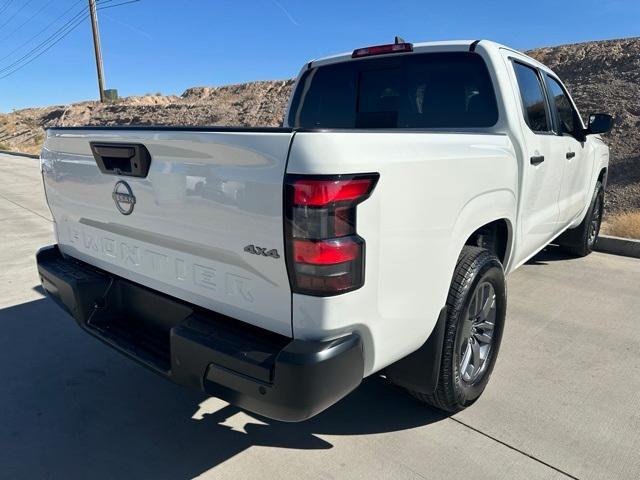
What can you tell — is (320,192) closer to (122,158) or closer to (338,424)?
(122,158)

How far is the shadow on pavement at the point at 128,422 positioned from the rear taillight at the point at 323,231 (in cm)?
119

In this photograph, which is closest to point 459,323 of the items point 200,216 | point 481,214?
point 481,214

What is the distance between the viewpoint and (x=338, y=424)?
8.87 ft

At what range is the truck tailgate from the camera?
179 centimetres

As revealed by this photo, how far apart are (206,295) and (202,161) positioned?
552 mm

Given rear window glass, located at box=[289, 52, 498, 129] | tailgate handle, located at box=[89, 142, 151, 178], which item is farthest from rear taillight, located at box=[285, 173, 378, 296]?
rear window glass, located at box=[289, 52, 498, 129]

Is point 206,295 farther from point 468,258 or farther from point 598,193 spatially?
point 598,193

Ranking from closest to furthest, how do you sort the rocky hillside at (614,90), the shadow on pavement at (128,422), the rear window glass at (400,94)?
1. the shadow on pavement at (128,422)
2. the rear window glass at (400,94)
3. the rocky hillside at (614,90)

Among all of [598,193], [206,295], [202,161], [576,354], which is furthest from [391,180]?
[598,193]

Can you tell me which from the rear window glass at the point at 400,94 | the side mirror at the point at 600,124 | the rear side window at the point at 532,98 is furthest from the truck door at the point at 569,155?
the rear window glass at the point at 400,94

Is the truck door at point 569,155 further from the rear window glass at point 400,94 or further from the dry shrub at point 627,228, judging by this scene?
the dry shrub at point 627,228

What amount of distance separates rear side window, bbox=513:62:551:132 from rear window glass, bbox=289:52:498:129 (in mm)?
369

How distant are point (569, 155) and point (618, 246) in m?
2.79

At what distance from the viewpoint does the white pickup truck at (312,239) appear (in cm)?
174
